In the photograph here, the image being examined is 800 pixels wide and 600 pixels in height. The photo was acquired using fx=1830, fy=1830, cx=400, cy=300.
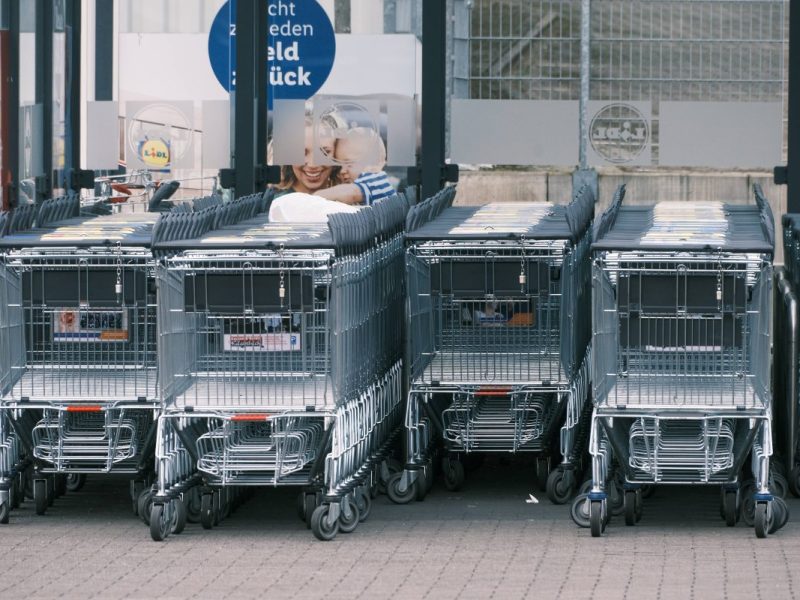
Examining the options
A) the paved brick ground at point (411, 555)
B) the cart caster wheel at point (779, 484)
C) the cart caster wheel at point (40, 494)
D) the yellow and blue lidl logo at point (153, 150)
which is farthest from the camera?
the yellow and blue lidl logo at point (153, 150)

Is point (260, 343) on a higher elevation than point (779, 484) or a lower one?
higher

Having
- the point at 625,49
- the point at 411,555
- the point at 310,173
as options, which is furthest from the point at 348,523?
the point at 625,49

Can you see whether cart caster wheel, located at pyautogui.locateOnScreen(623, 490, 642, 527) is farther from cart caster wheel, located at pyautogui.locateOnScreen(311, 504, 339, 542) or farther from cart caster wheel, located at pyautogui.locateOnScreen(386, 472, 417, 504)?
cart caster wheel, located at pyautogui.locateOnScreen(311, 504, 339, 542)

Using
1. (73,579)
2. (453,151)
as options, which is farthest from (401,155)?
(73,579)

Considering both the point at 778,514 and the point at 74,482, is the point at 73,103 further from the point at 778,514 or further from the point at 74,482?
the point at 778,514

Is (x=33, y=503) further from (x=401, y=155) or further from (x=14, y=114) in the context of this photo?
(x=401, y=155)

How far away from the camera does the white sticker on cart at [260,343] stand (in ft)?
28.3

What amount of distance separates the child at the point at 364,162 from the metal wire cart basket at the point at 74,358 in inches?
195

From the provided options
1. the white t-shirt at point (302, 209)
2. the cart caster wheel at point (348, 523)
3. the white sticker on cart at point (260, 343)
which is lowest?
the cart caster wheel at point (348, 523)

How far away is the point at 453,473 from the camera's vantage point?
32.3 feet

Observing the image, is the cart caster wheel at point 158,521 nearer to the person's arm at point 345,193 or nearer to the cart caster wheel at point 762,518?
the cart caster wheel at point 762,518

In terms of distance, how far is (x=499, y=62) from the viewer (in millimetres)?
15945

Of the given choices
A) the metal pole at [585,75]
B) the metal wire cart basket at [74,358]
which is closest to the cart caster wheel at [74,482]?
the metal wire cart basket at [74,358]

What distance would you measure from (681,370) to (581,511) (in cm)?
83
